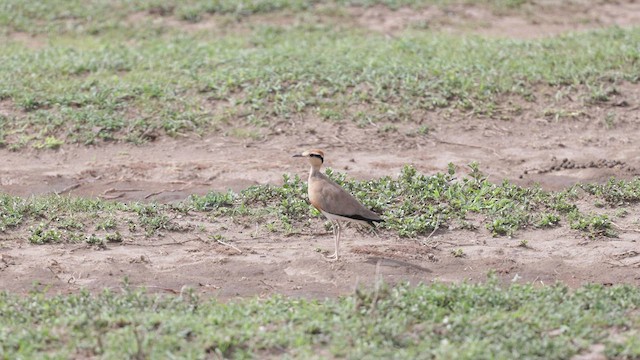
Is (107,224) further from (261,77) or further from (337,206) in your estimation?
(261,77)

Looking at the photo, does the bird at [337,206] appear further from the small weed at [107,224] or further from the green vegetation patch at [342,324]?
the small weed at [107,224]

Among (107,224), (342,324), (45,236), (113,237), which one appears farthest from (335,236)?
(45,236)

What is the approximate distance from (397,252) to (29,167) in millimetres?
3566

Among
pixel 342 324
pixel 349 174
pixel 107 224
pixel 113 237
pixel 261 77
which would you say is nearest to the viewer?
pixel 342 324

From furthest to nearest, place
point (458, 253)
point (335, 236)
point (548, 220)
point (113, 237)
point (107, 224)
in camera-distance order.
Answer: point (548, 220) < point (107, 224) < point (113, 237) < point (458, 253) < point (335, 236)

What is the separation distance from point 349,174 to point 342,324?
10.5 ft

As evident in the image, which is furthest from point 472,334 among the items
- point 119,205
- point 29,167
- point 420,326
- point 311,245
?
point 29,167

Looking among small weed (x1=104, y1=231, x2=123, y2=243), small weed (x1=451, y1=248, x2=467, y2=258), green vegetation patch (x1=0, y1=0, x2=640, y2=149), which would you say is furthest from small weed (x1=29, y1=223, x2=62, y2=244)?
small weed (x1=451, y1=248, x2=467, y2=258)

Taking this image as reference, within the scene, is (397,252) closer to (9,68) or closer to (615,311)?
(615,311)

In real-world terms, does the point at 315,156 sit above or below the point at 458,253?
above

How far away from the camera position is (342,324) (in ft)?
19.2

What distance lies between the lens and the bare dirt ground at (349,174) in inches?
276

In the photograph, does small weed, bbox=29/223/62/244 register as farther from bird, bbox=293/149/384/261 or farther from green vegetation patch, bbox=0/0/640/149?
green vegetation patch, bbox=0/0/640/149

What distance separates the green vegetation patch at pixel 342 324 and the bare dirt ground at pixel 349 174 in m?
0.38
